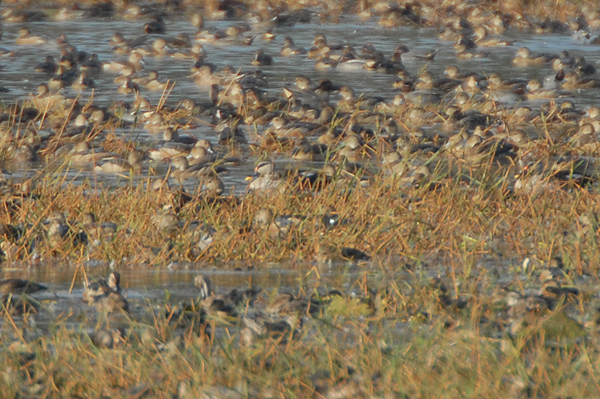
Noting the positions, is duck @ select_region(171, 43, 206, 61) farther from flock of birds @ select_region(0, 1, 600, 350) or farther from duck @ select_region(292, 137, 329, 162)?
duck @ select_region(292, 137, 329, 162)

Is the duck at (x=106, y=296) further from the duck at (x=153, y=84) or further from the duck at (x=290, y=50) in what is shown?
the duck at (x=290, y=50)

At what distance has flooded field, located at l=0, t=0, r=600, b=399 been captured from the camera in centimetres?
480

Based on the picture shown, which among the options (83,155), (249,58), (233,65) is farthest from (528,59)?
(83,155)

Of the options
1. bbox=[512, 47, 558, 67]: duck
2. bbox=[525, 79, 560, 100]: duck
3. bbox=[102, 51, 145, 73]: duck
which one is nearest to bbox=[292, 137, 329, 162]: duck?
bbox=[525, 79, 560, 100]: duck

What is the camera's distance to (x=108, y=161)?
10.6 metres

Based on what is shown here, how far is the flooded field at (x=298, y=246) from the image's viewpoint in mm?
4801

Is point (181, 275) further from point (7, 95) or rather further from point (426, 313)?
point (7, 95)

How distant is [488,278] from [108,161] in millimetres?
4970

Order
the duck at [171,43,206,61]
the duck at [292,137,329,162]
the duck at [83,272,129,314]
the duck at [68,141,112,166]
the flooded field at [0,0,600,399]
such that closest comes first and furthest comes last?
the flooded field at [0,0,600,399] < the duck at [83,272,129,314] < the duck at [68,141,112,166] < the duck at [292,137,329,162] < the duck at [171,43,206,61]

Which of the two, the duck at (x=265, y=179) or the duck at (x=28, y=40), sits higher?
the duck at (x=265, y=179)

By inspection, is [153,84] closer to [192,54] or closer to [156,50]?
[192,54]

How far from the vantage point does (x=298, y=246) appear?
7309 millimetres

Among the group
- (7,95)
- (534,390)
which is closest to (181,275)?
(534,390)

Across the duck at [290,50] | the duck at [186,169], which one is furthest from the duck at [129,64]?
the duck at [186,169]
